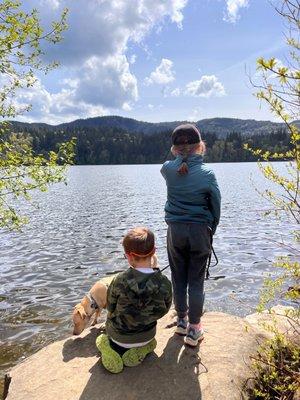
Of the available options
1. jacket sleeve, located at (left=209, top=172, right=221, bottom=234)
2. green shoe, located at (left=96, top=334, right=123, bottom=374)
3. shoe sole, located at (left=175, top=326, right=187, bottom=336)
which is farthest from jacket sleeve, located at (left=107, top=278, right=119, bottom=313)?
jacket sleeve, located at (left=209, top=172, right=221, bottom=234)

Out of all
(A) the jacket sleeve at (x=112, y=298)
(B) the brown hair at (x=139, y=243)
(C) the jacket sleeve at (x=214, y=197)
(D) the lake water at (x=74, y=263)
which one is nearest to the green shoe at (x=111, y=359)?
(A) the jacket sleeve at (x=112, y=298)

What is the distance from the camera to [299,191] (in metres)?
4.61

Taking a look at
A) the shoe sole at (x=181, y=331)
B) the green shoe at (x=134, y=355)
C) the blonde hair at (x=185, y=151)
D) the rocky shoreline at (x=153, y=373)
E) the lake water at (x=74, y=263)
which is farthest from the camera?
the lake water at (x=74, y=263)

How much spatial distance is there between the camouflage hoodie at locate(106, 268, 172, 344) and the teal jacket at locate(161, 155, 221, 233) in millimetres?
1104

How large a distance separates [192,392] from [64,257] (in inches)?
629

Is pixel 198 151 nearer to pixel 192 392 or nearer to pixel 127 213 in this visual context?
pixel 192 392

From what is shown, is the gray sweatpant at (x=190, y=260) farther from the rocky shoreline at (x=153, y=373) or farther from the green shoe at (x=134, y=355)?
the green shoe at (x=134, y=355)

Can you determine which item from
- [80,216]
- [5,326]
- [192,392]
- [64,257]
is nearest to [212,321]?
[192,392]

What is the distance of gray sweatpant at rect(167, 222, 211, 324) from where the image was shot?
6402 mm

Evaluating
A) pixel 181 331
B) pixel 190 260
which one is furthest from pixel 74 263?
pixel 190 260

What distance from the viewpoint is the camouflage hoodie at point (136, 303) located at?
18.9 ft

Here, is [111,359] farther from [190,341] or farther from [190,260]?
[190,260]

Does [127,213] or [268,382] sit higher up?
[268,382]

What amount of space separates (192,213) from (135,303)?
1640mm
